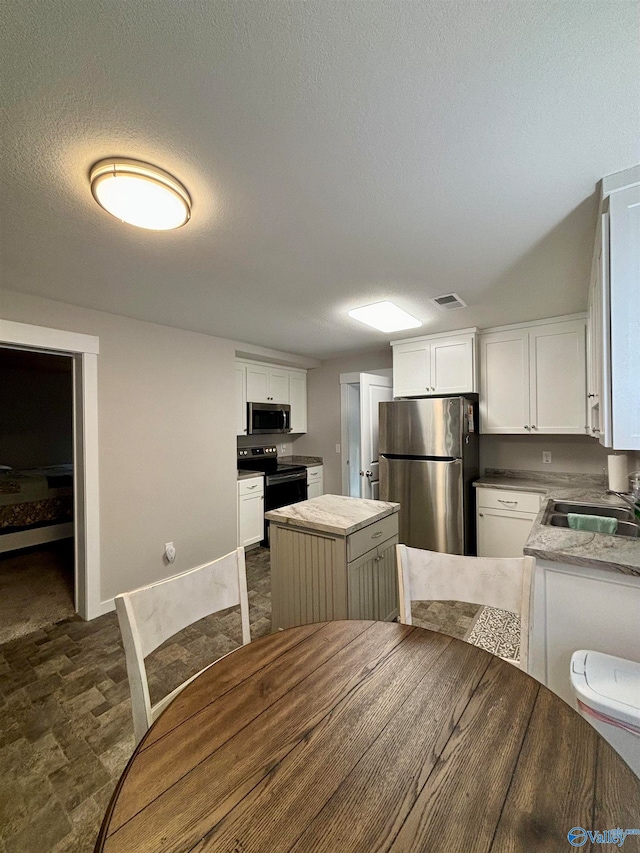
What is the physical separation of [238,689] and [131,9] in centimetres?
162

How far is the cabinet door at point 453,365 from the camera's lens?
3361mm

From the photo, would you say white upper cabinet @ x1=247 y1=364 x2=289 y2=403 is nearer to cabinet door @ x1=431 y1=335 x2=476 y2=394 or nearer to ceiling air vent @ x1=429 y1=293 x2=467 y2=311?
cabinet door @ x1=431 y1=335 x2=476 y2=394

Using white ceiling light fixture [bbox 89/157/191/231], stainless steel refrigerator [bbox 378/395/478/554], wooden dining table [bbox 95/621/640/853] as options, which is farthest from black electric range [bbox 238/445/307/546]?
wooden dining table [bbox 95/621/640/853]

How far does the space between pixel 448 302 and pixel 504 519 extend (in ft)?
6.55

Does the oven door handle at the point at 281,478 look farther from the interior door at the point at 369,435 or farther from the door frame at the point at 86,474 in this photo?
the door frame at the point at 86,474

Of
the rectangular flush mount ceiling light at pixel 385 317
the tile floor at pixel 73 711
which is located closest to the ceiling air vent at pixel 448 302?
the rectangular flush mount ceiling light at pixel 385 317

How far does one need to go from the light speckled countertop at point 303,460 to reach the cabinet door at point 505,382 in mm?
2256

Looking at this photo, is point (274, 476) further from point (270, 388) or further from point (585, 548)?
point (585, 548)

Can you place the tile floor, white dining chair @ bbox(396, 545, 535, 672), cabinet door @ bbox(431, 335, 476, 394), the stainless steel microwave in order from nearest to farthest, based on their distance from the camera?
white dining chair @ bbox(396, 545, 535, 672), the tile floor, cabinet door @ bbox(431, 335, 476, 394), the stainless steel microwave

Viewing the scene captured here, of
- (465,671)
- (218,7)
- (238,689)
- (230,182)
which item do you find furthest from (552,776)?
(230,182)

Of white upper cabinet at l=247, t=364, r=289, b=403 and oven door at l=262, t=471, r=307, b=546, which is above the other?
white upper cabinet at l=247, t=364, r=289, b=403

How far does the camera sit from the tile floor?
1280 millimetres

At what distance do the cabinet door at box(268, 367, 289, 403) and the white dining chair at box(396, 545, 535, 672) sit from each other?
3.41 meters

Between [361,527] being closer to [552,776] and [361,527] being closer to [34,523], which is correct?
[552,776]
